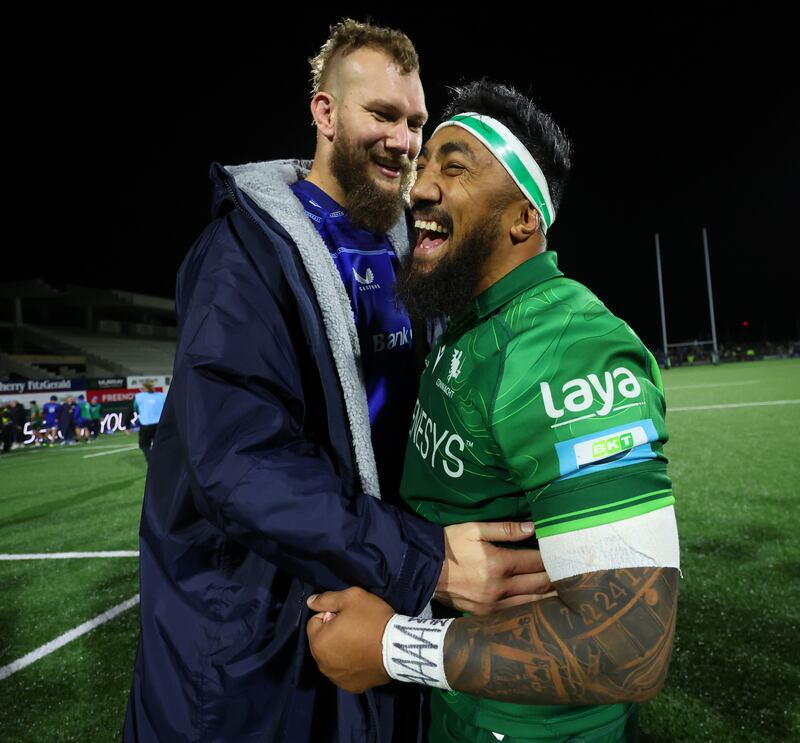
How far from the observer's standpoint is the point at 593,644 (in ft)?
2.93

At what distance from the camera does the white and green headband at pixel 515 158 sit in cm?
138

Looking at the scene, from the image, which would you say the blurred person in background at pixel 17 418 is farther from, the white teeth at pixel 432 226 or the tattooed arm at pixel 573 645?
the tattooed arm at pixel 573 645

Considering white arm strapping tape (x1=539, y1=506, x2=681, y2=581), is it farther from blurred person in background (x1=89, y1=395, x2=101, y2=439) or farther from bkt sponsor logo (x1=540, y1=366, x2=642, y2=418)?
blurred person in background (x1=89, y1=395, x2=101, y2=439)

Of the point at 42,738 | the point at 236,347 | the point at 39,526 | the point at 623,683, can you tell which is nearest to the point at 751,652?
the point at 623,683

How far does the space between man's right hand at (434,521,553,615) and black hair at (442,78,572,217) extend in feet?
2.85

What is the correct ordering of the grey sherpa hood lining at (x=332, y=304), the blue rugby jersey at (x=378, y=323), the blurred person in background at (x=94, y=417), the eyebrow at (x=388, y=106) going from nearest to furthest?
the grey sherpa hood lining at (x=332, y=304), the blue rugby jersey at (x=378, y=323), the eyebrow at (x=388, y=106), the blurred person in background at (x=94, y=417)

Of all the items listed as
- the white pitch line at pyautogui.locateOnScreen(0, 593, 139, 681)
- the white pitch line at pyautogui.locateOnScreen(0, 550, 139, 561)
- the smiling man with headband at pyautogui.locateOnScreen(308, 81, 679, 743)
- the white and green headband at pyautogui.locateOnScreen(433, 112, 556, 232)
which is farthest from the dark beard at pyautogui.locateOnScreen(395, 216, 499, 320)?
the white pitch line at pyautogui.locateOnScreen(0, 550, 139, 561)

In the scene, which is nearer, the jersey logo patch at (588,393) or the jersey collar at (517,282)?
the jersey logo patch at (588,393)

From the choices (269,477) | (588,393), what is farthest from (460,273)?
(269,477)

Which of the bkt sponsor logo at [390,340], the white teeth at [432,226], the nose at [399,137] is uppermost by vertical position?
the nose at [399,137]

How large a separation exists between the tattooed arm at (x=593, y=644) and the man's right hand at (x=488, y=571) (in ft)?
0.40

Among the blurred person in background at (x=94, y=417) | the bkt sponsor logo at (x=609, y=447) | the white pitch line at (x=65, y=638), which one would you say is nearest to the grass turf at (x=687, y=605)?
the white pitch line at (x=65, y=638)

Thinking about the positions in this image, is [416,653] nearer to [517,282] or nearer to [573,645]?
[573,645]

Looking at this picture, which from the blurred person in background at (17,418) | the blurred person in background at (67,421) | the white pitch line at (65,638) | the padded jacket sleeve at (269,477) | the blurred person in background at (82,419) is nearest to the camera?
the padded jacket sleeve at (269,477)
